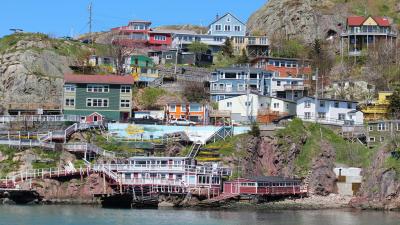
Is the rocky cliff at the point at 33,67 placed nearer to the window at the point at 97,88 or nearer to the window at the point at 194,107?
the window at the point at 97,88

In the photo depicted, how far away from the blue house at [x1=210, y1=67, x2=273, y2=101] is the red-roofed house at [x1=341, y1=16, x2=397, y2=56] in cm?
2021

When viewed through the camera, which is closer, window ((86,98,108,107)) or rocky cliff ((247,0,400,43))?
window ((86,98,108,107))

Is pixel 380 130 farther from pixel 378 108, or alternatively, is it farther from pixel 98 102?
pixel 98 102

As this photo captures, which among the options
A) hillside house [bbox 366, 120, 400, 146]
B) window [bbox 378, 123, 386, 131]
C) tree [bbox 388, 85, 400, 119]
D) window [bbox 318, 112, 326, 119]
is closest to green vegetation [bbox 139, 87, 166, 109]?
window [bbox 318, 112, 326, 119]

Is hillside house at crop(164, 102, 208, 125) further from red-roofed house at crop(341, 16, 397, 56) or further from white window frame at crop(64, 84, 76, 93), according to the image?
red-roofed house at crop(341, 16, 397, 56)

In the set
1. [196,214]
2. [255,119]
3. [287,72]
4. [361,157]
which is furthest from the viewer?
[287,72]

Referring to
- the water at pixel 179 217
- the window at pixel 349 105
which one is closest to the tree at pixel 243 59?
the window at pixel 349 105

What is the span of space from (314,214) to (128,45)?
55.2 meters

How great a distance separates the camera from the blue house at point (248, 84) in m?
108

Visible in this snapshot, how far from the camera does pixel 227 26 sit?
432 feet

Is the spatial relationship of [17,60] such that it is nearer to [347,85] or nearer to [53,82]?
[53,82]

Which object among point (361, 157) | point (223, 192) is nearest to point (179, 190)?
point (223, 192)

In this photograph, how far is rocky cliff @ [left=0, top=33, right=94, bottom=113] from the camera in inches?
4099

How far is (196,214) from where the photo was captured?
242 ft
